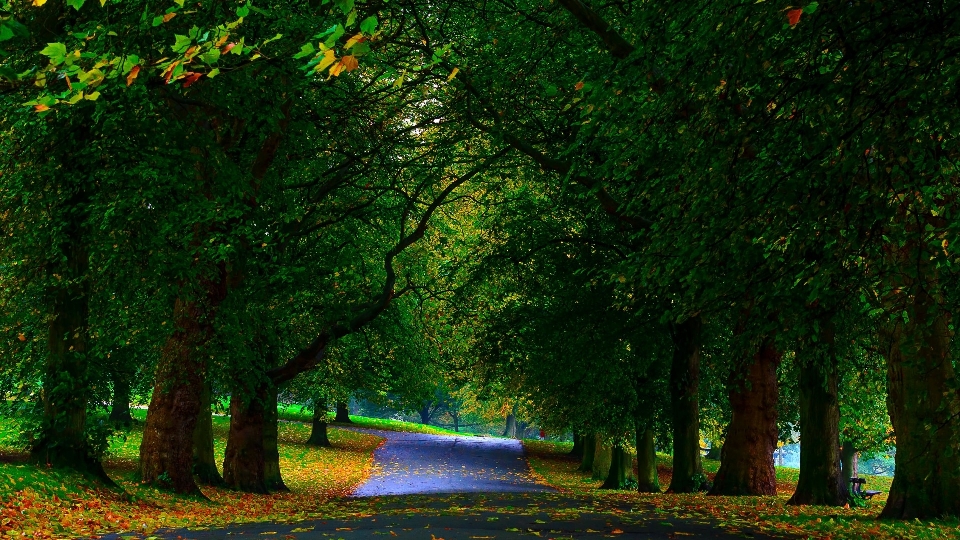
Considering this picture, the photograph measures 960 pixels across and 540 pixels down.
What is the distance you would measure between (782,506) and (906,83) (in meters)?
9.61

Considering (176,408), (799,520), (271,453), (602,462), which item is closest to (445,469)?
(602,462)

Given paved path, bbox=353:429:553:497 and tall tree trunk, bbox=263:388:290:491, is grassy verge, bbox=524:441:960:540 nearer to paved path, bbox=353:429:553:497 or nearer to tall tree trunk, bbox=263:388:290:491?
paved path, bbox=353:429:553:497

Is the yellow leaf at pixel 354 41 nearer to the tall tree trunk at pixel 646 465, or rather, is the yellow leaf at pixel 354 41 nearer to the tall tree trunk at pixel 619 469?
the tall tree trunk at pixel 646 465

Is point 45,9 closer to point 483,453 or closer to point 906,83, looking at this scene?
point 906,83

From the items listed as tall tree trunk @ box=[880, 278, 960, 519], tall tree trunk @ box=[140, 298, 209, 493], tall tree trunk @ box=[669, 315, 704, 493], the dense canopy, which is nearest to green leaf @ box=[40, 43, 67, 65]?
the dense canopy

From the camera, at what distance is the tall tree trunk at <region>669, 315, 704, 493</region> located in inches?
733

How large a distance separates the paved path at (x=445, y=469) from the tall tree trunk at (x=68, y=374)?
10669 mm

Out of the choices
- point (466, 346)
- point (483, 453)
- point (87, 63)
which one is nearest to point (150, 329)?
point (87, 63)

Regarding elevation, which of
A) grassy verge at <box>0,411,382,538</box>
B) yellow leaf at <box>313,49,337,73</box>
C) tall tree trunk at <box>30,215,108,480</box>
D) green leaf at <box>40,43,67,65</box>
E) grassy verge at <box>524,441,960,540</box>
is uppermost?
yellow leaf at <box>313,49,337,73</box>

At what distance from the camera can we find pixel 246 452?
20672mm

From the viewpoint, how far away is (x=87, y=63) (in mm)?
7547

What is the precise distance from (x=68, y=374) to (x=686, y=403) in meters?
13.0

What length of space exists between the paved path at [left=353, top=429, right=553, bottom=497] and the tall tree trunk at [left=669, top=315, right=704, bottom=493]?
21.2 feet

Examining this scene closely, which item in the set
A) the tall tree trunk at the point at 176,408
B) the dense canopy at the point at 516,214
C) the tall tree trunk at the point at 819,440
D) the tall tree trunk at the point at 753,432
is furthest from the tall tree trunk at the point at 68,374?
the tall tree trunk at the point at 753,432
